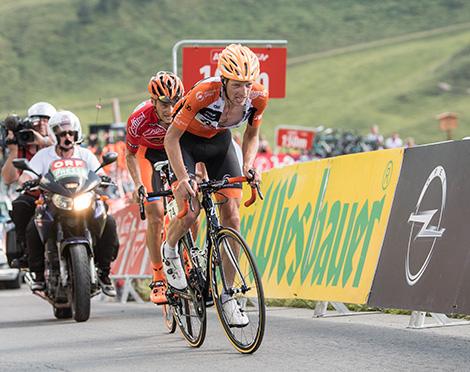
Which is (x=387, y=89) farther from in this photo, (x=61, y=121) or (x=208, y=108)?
(x=208, y=108)

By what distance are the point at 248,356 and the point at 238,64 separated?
184 cm

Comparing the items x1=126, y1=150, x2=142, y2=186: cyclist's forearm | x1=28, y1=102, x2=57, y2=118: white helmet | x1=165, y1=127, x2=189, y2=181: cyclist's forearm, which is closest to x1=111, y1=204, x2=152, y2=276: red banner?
x1=28, y1=102, x2=57, y2=118: white helmet

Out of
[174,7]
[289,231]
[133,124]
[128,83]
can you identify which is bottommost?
[289,231]

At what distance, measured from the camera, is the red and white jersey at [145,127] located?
10.5 meters

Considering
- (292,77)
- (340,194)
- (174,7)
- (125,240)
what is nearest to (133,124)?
(340,194)

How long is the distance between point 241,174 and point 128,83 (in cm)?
12553

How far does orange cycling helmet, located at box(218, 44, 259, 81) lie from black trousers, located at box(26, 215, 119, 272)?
13.6 ft

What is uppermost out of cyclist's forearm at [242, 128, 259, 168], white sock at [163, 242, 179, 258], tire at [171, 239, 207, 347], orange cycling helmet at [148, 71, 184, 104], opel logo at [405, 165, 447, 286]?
orange cycling helmet at [148, 71, 184, 104]

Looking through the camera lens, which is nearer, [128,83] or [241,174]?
[241,174]

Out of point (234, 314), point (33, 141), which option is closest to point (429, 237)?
point (234, 314)

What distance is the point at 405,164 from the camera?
955cm

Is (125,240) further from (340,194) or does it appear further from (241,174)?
(241,174)

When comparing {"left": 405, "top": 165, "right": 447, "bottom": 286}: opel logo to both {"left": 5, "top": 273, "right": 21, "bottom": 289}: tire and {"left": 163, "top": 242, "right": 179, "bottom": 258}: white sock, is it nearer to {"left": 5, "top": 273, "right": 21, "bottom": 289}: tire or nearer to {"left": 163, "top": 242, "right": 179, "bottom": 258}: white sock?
{"left": 163, "top": 242, "right": 179, "bottom": 258}: white sock

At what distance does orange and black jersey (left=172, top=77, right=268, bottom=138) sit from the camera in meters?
8.34
